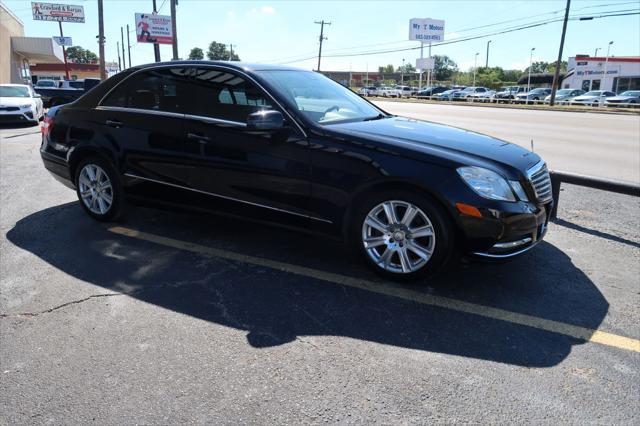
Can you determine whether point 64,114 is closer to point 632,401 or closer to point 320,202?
point 320,202

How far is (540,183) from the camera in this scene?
13.3 ft

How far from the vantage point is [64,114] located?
18.6ft

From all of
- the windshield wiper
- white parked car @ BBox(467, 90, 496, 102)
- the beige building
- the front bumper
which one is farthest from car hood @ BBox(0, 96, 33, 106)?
white parked car @ BBox(467, 90, 496, 102)

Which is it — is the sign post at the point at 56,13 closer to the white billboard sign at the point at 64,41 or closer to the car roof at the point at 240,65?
the white billboard sign at the point at 64,41

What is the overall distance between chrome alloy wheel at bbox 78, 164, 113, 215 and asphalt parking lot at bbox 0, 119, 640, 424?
36 centimetres

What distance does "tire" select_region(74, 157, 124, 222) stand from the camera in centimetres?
532

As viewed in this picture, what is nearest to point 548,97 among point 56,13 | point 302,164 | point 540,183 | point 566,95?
point 566,95

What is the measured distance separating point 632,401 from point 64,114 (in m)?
5.74

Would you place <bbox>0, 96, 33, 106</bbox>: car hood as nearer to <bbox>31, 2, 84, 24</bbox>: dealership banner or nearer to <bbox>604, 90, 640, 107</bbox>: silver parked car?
<bbox>604, 90, 640, 107</bbox>: silver parked car

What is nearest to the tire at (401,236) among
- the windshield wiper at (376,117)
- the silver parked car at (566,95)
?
the windshield wiper at (376,117)

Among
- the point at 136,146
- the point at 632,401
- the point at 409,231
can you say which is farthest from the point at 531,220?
the point at 136,146

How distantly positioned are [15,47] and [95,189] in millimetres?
47651

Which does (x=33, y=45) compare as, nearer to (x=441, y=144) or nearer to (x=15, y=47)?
(x=15, y=47)

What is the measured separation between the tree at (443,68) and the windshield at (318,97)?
131 m
